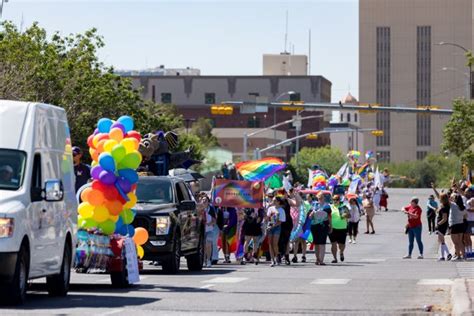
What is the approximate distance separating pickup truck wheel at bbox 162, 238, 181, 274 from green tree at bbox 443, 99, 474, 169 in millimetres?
41278

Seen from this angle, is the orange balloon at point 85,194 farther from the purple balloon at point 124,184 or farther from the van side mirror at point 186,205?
the van side mirror at point 186,205

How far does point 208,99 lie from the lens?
7470 inches

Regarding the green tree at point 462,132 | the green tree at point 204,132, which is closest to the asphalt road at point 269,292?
the green tree at point 462,132

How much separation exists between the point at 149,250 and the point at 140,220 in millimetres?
646

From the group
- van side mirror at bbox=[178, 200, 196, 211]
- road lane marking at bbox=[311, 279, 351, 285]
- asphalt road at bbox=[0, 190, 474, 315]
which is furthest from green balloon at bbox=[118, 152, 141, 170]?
van side mirror at bbox=[178, 200, 196, 211]

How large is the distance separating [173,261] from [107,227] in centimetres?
551

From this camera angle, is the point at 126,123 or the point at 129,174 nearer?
the point at 129,174

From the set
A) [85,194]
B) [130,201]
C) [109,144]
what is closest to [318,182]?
[130,201]

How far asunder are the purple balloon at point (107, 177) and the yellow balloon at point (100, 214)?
→ 42 centimetres

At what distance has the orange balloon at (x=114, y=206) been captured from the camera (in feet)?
73.6

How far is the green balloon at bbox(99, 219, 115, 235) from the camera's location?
73.3 feet

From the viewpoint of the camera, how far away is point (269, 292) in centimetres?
2197

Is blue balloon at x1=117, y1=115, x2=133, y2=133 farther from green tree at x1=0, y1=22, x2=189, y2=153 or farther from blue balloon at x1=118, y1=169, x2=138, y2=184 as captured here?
green tree at x1=0, y1=22, x2=189, y2=153

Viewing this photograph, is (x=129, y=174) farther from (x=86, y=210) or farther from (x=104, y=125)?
(x=104, y=125)
